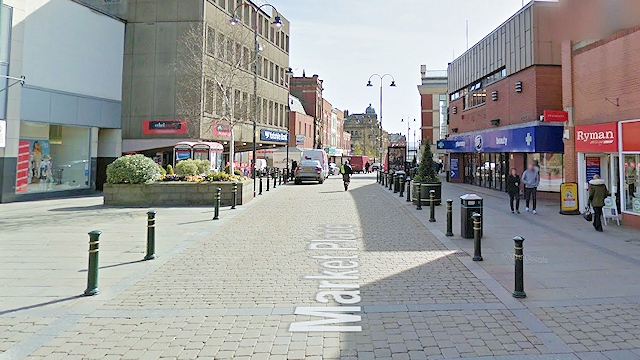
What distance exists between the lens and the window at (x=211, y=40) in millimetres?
28781

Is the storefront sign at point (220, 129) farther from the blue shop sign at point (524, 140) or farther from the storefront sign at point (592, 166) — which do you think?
the storefront sign at point (592, 166)

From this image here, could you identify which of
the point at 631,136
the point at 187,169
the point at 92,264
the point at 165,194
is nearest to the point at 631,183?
the point at 631,136

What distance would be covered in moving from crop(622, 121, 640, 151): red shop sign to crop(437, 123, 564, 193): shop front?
6.48m

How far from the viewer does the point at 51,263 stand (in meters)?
7.66

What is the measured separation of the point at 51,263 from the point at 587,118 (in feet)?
51.8

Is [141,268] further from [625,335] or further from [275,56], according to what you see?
[275,56]

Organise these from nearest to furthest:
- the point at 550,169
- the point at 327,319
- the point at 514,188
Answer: the point at 327,319
the point at 514,188
the point at 550,169

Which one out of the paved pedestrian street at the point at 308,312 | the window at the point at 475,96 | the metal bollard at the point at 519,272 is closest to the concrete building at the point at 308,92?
the window at the point at 475,96

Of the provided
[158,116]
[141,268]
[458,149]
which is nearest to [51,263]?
[141,268]

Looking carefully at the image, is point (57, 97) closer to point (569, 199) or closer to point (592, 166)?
point (569, 199)

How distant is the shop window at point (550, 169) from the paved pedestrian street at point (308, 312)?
12.8 metres

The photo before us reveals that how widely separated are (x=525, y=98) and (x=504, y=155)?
395 centimetres

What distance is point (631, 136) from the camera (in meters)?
11.7

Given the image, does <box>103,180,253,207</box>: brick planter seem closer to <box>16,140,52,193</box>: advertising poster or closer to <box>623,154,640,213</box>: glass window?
<box>16,140,52,193</box>: advertising poster
